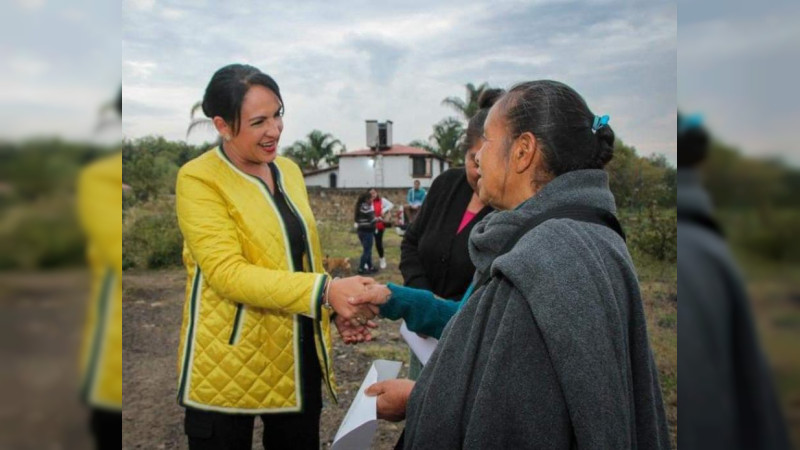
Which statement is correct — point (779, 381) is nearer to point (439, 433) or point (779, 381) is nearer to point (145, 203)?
point (439, 433)

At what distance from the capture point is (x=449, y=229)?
2521 millimetres

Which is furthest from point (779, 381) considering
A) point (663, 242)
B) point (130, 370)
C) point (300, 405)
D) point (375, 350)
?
point (375, 350)

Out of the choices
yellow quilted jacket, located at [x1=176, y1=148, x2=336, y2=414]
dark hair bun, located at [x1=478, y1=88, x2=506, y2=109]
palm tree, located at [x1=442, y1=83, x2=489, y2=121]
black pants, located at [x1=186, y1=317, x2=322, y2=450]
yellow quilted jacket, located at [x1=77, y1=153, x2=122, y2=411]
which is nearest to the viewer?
yellow quilted jacket, located at [x1=77, y1=153, x2=122, y2=411]

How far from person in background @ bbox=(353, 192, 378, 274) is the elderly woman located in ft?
15.5

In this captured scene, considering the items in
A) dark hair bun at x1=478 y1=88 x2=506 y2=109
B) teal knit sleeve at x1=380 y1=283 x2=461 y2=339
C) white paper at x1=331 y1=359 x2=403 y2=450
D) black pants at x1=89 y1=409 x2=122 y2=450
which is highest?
dark hair bun at x1=478 y1=88 x2=506 y2=109

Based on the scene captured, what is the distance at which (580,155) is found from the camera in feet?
4.47

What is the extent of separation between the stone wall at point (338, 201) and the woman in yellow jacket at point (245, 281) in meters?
2.36

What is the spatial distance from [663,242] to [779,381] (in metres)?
2.29

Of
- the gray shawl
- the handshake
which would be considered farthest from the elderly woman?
the handshake

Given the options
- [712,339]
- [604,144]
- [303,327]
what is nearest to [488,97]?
[604,144]

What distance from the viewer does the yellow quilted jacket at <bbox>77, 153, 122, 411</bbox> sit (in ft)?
Answer: 1.98

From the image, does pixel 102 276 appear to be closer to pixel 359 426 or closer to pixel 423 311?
pixel 359 426

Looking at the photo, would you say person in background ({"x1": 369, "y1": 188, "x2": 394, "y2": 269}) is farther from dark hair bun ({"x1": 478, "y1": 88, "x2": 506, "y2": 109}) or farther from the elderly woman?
the elderly woman

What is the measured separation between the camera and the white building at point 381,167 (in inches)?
162
